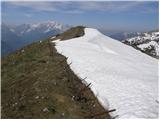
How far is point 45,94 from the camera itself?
99.7 feet

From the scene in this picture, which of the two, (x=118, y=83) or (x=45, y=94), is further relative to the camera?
(x=118, y=83)

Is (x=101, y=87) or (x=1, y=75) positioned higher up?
(x=101, y=87)

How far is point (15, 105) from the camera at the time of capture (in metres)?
28.6

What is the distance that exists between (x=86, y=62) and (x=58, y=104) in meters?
15.4

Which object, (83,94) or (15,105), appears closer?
(15,105)

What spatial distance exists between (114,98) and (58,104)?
5223 millimetres

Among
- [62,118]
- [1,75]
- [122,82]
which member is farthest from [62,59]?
[62,118]

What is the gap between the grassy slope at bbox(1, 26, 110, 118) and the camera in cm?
2674

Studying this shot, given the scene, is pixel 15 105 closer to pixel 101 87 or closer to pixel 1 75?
pixel 101 87

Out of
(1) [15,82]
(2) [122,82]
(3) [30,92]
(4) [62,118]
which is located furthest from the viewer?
(1) [15,82]

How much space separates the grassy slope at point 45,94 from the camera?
26736mm

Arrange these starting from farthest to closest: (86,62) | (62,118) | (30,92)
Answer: (86,62), (30,92), (62,118)

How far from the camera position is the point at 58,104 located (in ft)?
92.8

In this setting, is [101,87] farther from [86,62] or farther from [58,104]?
[86,62]
